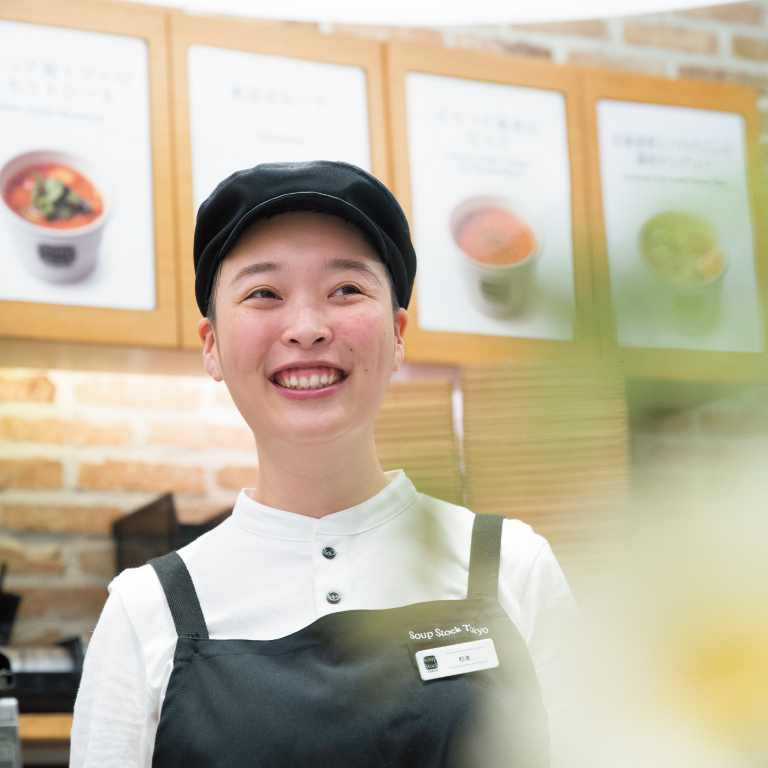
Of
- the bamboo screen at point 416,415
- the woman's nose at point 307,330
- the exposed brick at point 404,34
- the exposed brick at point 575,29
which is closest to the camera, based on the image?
the woman's nose at point 307,330

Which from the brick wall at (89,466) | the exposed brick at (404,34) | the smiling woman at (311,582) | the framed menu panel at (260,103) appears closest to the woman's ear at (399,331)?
the smiling woman at (311,582)

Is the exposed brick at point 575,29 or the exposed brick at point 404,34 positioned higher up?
the exposed brick at point 575,29

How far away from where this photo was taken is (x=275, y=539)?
2.85ft

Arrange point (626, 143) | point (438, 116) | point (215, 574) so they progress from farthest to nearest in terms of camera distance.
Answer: point (438, 116), point (215, 574), point (626, 143)

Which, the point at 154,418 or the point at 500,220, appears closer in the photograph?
the point at 500,220

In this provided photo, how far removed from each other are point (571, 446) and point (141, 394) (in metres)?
1.85

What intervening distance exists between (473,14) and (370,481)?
20.9 inches

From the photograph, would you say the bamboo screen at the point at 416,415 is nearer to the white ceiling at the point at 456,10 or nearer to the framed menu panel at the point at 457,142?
the framed menu panel at the point at 457,142

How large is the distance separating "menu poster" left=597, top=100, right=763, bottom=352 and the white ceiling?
9.8 inches

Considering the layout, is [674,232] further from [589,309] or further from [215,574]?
[215,574]

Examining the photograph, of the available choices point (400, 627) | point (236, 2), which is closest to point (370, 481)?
Answer: point (400, 627)

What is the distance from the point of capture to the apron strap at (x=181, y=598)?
2.65 ft

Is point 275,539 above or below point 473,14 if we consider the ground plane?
below

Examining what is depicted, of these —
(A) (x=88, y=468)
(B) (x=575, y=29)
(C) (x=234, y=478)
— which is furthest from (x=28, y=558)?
(B) (x=575, y=29)
